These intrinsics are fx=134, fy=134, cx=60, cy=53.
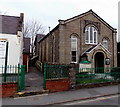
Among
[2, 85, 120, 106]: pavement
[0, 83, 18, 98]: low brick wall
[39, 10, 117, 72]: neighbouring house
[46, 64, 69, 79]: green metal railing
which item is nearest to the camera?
[2, 85, 120, 106]: pavement

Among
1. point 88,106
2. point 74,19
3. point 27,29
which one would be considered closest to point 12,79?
point 88,106

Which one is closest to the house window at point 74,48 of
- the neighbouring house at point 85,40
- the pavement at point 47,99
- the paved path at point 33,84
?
the neighbouring house at point 85,40

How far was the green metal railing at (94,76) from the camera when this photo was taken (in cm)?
1074

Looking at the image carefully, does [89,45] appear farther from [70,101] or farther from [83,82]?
[70,101]

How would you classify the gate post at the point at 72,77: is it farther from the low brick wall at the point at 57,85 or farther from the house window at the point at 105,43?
the house window at the point at 105,43

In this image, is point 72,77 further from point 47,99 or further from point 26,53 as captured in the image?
point 26,53

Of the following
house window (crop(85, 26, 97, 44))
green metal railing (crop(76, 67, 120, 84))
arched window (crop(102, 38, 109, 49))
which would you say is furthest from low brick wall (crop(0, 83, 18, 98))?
arched window (crop(102, 38, 109, 49))

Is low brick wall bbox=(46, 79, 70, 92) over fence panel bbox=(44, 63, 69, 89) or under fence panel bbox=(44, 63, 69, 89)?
under

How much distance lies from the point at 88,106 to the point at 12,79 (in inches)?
197

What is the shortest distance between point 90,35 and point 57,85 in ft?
43.5

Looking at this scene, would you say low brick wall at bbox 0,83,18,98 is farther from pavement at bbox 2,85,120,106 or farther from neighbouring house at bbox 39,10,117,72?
neighbouring house at bbox 39,10,117,72

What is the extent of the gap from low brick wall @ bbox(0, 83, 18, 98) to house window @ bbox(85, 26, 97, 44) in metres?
14.5

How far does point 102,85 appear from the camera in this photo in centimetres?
1136

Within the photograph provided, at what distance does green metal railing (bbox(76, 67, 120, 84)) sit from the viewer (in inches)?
423
